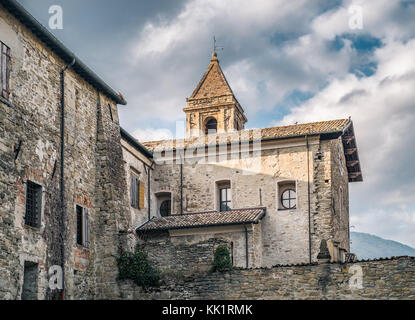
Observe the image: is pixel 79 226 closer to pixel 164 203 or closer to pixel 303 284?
pixel 303 284

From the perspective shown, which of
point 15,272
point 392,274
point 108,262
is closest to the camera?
point 15,272

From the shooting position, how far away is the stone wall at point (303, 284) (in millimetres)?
19031

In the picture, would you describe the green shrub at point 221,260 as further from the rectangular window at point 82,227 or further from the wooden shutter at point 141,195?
the wooden shutter at point 141,195

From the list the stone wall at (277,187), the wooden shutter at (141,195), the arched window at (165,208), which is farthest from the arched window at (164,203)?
the wooden shutter at (141,195)

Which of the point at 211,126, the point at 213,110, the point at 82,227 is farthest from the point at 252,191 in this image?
the point at 213,110

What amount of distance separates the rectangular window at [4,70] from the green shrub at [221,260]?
8691mm

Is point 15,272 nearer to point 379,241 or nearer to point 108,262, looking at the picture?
point 108,262

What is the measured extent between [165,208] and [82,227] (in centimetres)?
965

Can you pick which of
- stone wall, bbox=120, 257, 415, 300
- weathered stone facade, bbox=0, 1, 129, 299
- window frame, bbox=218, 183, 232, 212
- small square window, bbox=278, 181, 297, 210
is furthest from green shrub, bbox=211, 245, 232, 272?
window frame, bbox=218, 183, 232, 212

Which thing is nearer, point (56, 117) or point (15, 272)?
point (15, 272)

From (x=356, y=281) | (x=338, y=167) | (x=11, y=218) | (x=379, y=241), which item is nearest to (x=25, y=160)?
(x=11, y=218)

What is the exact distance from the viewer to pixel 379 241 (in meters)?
143
